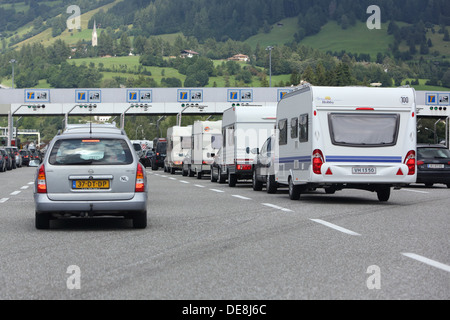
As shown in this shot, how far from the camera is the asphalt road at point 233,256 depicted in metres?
6.63

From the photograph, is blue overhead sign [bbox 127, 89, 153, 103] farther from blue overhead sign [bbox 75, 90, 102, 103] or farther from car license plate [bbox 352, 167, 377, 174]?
car license plate [bbox 352, 167, 377, 174]

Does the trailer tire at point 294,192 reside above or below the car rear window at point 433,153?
below

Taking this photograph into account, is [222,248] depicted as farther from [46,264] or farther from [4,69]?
[4,69]

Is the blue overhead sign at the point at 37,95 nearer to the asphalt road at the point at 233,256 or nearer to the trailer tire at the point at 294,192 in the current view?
the trailer tire at the point at 294,192

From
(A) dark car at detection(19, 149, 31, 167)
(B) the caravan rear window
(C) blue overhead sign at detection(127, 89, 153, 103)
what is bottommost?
(A) dark car at detection(19, 149, 31, 167)

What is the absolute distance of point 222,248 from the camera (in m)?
9.48

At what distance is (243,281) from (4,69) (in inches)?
7649

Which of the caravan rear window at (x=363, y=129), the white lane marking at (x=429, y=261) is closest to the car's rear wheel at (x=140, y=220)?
the white lane marking at (x=429, y=261)

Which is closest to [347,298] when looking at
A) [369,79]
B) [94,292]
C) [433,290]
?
[433,290]

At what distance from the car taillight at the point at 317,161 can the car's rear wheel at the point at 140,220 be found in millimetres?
6272

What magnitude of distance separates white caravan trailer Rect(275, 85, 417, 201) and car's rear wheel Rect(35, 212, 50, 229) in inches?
281

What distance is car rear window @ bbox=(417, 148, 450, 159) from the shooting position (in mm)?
26047

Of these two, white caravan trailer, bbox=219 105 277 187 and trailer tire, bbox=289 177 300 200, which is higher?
white caravan trailer, bbox=219 105 277 187

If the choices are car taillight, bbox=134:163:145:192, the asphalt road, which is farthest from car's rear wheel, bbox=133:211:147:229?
car taillight, bbox=134:163:145:192
